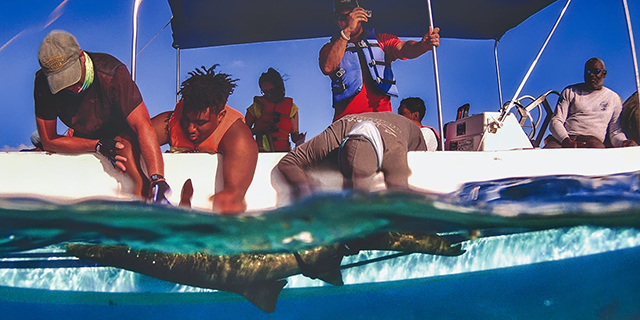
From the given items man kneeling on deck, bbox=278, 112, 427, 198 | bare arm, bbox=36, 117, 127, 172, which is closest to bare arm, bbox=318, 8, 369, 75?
man kneeling on deck, bbox=278, 112, 427, 198

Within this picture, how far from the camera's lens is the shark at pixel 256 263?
2.30 m

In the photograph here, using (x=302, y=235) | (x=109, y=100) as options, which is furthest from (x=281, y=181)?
(x=109, y=100)

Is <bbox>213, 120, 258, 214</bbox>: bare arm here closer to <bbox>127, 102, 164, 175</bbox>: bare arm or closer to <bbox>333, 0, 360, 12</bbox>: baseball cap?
<bbox>127, 102, 164, 175</bbox>: bare arm

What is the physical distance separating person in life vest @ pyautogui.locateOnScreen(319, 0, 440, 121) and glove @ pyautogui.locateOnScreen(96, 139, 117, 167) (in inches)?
50.6

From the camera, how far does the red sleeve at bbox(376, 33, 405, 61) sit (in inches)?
104

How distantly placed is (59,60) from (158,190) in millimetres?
800

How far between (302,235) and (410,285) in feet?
2.49

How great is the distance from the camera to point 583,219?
2578mm

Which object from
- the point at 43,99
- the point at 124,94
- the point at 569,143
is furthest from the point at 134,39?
the point at 569,143

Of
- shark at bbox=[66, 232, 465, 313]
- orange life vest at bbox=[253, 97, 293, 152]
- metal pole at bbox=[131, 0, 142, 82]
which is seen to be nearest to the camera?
shark at bbox=[66, 232, 465, 313]

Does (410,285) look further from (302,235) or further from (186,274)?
(186,274)

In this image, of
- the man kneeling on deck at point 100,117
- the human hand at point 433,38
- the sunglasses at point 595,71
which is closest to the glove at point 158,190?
the man kneeling on deck at point 100,117

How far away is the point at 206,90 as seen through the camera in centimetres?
215

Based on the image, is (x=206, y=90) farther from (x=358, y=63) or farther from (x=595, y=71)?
(x=595, y=71)
